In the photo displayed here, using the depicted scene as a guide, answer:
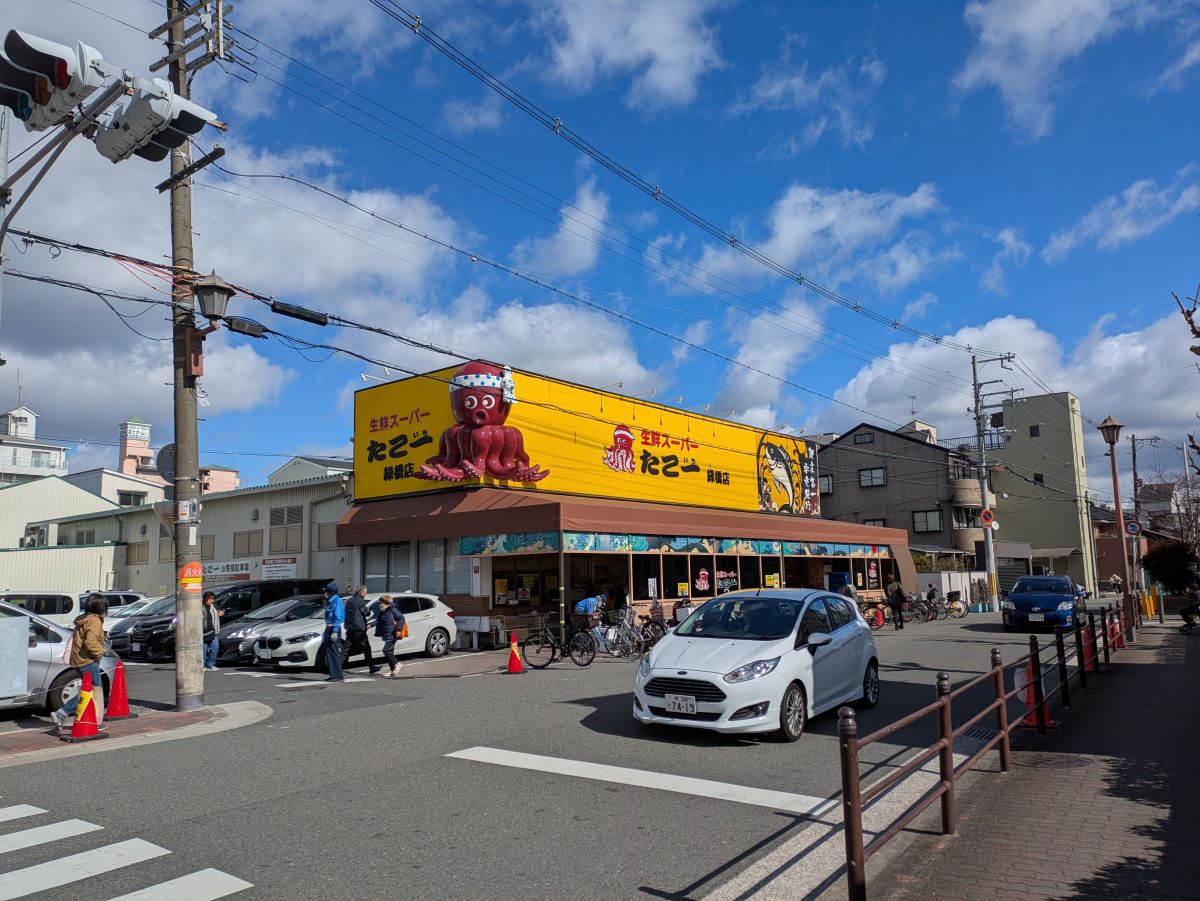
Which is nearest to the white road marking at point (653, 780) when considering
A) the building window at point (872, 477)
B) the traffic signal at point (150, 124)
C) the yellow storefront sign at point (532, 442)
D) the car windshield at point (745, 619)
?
the car windshield at point (745, 619)

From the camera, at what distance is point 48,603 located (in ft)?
61.7

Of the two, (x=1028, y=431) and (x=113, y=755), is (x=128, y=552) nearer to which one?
(x=113, y=755)

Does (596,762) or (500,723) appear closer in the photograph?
(596,762)

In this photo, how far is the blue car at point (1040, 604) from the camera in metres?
22.2

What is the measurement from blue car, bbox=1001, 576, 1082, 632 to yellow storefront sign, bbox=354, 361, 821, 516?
10.3 metres

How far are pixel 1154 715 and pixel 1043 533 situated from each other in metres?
54.8

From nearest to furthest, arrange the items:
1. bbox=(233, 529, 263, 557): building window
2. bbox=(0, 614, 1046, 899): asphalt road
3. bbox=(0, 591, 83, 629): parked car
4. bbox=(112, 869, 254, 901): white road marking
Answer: bbox=(112, 869, 254, 901): white road marking
bbox=(0, 614, 1046, 899): asphalt road
bbox=(0, 591, 83, 629): parked car
bbox=(233, 529, 263, 557): building window

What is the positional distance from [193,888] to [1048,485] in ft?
210

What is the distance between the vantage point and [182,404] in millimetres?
12297

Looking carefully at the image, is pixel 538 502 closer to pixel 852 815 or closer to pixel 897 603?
pixel 897 603

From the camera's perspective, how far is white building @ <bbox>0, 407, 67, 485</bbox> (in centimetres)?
5916

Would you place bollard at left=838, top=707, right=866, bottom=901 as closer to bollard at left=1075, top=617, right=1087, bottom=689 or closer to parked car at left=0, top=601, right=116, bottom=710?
bollard at left=1075, top=617, right=1087, bottom=689

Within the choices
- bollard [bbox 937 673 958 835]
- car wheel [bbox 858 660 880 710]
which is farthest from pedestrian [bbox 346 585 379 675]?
bollard [bbox 937 673 958 835]

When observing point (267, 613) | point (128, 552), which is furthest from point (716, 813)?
point (128, 552)
